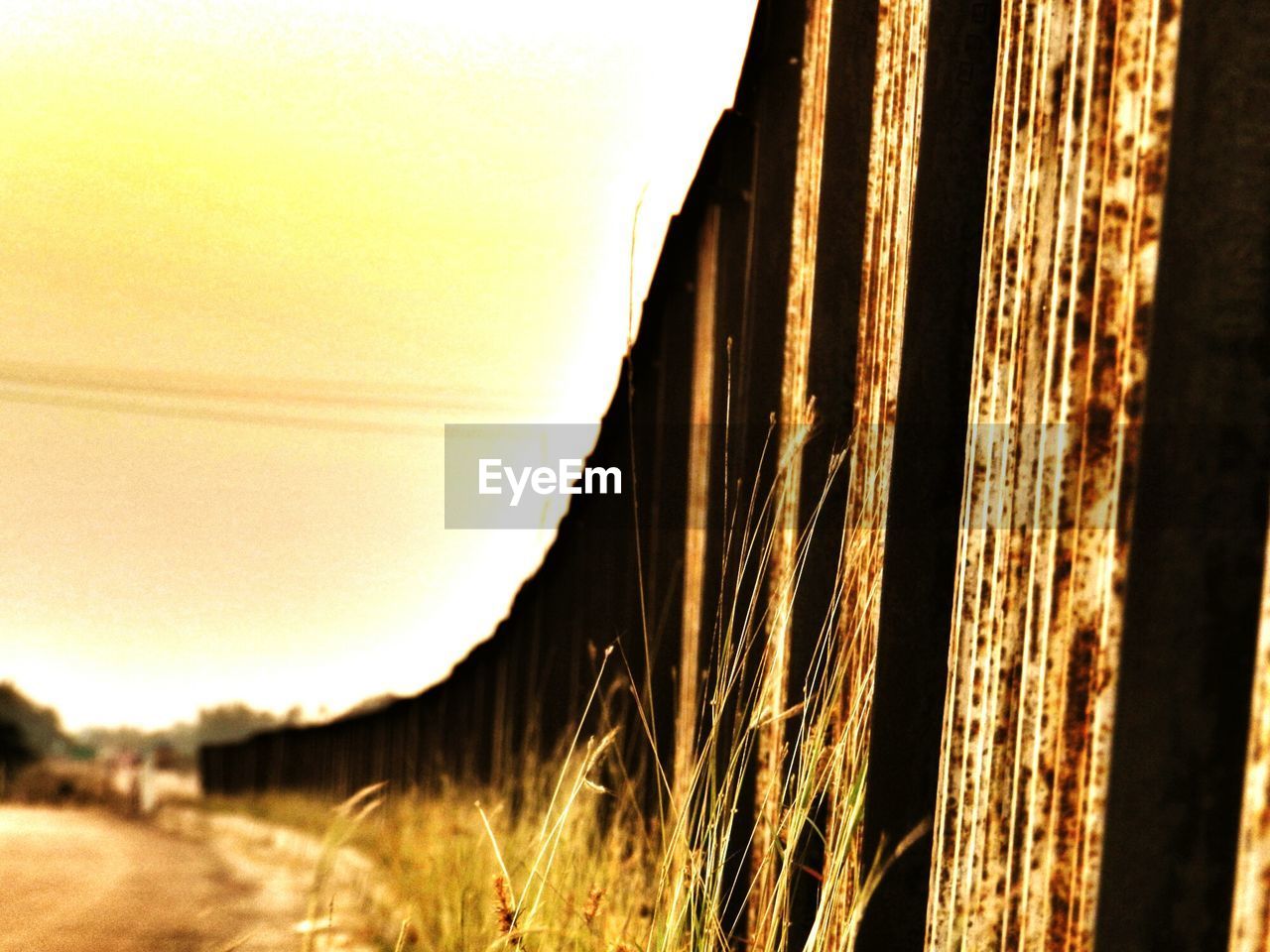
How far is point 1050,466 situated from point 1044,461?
19 mm

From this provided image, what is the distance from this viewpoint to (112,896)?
18.8 feet

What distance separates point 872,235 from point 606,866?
216 centimetres

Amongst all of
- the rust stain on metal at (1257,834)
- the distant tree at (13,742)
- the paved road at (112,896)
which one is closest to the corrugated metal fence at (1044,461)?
the rust stain on metal at (1257,834)

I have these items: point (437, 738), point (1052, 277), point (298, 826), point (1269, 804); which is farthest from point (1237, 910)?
point (298, 826)

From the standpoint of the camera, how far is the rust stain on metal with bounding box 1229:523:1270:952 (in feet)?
3.09

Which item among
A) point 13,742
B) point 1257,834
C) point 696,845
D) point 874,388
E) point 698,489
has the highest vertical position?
point 874,388

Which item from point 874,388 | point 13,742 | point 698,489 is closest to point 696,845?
point 874,388

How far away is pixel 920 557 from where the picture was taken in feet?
5.85

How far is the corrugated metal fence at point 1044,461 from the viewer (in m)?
1.06

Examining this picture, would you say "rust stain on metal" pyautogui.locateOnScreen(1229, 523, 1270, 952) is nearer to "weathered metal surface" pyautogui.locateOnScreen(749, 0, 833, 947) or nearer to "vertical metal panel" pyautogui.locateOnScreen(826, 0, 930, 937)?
"vertical metal panel" pyautogui.locateOnScreen(826, 0, 930, 937)

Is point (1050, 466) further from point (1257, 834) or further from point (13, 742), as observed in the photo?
point (13, 742)

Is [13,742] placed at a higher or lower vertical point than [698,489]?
lower

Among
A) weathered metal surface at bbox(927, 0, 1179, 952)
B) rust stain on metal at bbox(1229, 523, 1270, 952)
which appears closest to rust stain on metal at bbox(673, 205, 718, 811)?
weathered metal surface at bbox(927, 0, 1179, 952)

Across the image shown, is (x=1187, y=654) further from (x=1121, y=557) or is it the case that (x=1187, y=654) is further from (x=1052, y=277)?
(x=1052, y=277)
